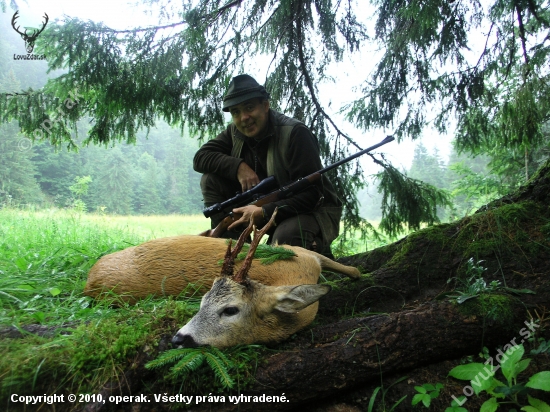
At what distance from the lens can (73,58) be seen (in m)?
4.61

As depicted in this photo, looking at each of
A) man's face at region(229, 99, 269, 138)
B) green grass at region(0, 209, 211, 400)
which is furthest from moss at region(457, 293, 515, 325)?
man's face at region(229, 99, 269, 138)

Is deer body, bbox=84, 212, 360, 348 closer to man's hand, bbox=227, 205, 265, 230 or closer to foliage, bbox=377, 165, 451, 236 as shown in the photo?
man's hand, bbox=227, 205, 265, 230

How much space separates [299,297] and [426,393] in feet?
2.76

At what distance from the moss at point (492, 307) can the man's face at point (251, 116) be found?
292 cm

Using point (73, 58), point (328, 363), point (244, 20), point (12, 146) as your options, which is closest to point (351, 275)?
point (328, 363)

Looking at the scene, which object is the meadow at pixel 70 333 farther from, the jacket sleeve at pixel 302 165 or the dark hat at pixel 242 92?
the dark hat at pixel 242 92

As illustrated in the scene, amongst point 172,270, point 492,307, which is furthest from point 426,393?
point 172,270

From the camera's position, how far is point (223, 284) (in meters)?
2.36

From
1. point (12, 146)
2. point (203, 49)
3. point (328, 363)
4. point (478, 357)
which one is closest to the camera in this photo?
point (328, 363)

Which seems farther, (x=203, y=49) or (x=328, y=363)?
(x=203, y=49)

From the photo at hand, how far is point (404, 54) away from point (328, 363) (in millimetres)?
4203

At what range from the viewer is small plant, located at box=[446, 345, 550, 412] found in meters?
1.77

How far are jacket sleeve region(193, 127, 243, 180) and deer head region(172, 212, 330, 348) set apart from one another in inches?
91.7

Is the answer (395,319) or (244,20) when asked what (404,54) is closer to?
(244,20)
